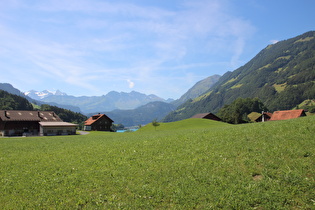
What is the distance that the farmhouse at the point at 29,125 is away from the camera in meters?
82.0

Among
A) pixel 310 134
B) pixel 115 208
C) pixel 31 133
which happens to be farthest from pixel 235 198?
pixel 31 133

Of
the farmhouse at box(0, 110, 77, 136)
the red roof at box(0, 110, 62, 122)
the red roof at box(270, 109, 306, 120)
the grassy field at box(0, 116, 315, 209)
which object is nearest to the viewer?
the grassy field at box(0, 116, 315, 209)

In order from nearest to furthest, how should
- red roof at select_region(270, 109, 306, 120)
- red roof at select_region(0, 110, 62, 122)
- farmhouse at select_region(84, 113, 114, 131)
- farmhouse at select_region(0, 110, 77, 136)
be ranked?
farmhouse at select_region(0, 110, 77, 136) → red roof at select_region(0, 110, 62, 122) → red roof at select_region(270, 109, 306, 120) → farmhouse at select_region(84, 113, 114, 131)

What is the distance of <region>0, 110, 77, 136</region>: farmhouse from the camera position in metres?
82.0

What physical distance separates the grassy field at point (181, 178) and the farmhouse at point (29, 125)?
7014cm

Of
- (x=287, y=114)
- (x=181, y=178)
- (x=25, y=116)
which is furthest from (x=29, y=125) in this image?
(x=287, y=114)

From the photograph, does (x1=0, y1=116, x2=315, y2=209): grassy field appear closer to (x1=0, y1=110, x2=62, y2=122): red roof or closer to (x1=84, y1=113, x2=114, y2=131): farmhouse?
(x1=0, y1=110, x2=62, y2=122): red roof

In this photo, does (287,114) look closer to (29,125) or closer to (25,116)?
(29,125)

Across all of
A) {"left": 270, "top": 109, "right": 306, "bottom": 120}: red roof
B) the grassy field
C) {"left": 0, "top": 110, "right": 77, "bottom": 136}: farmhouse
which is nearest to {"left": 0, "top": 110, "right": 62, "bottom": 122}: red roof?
{"left": 0, "top": 110, "right": 77, "bottom": 136}: farmhouse

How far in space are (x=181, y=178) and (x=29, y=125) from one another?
94294mm

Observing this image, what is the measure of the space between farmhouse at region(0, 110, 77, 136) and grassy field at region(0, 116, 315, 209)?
70.1 meters

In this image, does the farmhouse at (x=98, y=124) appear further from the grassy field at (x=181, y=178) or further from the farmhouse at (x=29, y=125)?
the grassy field at (x=181, y=178)

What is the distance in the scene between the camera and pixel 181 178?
12.7 m

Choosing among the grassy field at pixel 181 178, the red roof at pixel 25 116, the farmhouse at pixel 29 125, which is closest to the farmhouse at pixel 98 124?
the red roof at pixel 25 116
